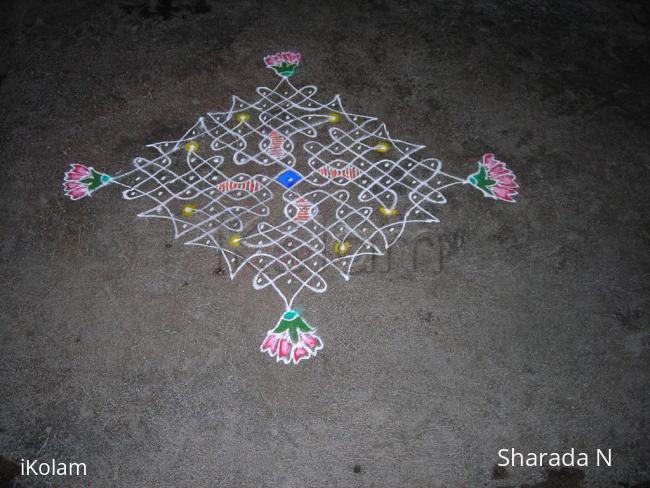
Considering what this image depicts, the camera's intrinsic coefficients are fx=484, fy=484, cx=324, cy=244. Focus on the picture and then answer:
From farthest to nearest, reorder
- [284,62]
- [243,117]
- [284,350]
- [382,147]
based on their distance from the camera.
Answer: [284,62], [243,117], [382,147], [284,350]

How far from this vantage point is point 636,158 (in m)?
2.84

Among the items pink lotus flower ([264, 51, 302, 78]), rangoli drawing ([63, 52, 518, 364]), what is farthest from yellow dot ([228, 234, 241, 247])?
pink lotus flower ([264, 51, 302, 78])

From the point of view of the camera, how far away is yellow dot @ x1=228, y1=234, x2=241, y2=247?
8.41ft

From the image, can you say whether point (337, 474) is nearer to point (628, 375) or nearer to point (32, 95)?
point (628, 375)

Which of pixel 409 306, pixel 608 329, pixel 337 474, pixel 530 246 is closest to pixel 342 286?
pixel 409 306

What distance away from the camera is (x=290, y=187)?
2742 mm

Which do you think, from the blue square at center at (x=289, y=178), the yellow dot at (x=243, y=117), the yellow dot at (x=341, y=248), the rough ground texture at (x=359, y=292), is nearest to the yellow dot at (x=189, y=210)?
the rough ground texture at (x=359, y=292)

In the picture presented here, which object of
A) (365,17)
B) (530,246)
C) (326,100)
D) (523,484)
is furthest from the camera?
(365,17)

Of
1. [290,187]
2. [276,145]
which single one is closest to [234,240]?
[290,187]

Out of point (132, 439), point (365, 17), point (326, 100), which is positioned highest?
point (365, 17)

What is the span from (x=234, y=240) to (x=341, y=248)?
0.57 m

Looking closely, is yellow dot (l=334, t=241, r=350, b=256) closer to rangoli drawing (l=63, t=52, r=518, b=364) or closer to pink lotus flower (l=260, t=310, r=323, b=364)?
rangoli drawing (l=63, t=52, r=518, b=364)

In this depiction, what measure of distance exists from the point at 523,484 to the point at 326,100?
2.35m

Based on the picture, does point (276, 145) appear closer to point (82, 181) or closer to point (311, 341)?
point (82, 181)
